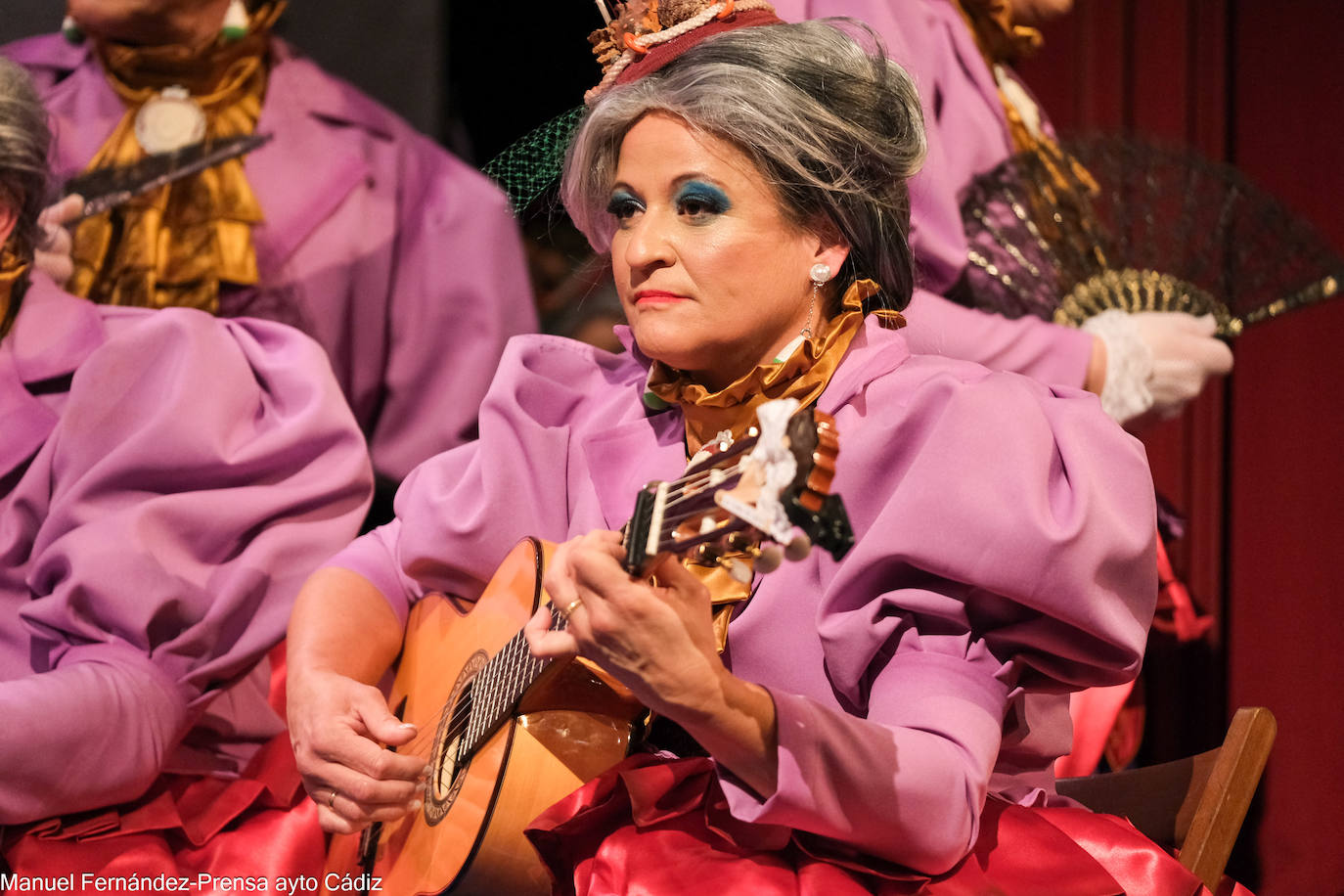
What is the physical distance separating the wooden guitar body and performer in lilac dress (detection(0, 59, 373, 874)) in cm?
34

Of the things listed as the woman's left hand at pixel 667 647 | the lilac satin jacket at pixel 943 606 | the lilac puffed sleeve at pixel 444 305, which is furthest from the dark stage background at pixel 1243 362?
the woman's left hand at pixel 667 647

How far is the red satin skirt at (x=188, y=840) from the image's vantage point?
1.97m

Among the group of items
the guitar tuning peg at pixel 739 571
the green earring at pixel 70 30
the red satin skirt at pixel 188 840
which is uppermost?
the guitar tuning peg at pixel 739 571

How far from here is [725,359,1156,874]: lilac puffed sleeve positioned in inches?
53.0

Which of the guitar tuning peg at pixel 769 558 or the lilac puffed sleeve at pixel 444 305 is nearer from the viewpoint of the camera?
the guitar tuning peg at pixel 769 558

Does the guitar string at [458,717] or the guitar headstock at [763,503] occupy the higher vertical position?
the guitar headstock at [763,503]

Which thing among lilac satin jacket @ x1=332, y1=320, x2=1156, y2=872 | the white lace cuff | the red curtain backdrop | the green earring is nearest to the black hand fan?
the white lace cuff

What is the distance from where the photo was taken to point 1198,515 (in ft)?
10.00

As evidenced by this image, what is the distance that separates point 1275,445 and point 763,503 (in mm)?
2166

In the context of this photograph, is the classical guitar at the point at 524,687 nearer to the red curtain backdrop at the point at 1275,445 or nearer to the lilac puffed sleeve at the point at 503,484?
the lilac puffed sleeve at the point at 503,484

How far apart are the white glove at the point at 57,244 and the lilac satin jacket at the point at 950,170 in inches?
52.3

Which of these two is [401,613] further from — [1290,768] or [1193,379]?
[1290,768]

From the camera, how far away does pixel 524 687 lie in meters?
1.58

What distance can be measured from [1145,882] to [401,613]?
1.10 m
